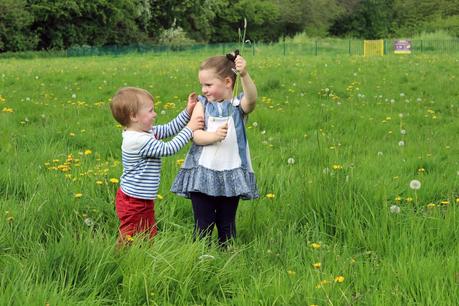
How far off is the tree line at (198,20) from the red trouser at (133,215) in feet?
143

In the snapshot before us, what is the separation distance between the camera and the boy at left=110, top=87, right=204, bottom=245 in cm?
348

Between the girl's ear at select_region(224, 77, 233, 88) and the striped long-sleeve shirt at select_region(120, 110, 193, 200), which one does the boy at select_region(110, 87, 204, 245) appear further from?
the girl's ear at select_region(224, 77, 233, 88)

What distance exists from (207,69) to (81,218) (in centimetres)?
127

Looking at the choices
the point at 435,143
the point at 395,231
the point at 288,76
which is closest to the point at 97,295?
the point at 395,231

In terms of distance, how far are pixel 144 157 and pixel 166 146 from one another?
0.17 m

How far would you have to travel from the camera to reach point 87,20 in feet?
167

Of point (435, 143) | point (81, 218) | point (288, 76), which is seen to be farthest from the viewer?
point (288, 76)

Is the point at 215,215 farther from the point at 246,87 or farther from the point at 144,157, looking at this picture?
the point at 246,87

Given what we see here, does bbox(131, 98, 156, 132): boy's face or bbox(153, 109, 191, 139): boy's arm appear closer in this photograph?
bbox(131, 98, 156, 132): boy's face

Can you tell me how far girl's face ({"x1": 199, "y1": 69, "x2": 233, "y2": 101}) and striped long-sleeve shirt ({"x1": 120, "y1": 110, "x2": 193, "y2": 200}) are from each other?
0.25m

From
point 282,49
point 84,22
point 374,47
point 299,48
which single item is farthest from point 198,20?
point 374,47

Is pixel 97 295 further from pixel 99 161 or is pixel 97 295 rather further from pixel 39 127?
pixel 39 127

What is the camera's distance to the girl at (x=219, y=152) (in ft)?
11.3

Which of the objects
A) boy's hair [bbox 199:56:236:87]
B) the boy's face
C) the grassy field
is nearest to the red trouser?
the grassy field
